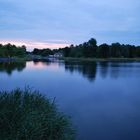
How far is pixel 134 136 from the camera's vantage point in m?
16.0

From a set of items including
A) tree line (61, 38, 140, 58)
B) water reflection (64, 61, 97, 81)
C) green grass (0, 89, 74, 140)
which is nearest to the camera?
green grass (0, 89, 74, 140)

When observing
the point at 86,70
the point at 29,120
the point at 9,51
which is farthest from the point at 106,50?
the point at 29,120

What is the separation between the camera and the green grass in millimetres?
9941

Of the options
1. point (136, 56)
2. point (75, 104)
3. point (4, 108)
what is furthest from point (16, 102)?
point (136, 56)

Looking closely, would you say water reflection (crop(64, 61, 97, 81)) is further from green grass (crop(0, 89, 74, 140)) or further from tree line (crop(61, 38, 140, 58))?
tree line (crop(61, 38, 140, 58))

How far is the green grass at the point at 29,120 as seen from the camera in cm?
994

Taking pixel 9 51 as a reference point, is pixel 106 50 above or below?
above

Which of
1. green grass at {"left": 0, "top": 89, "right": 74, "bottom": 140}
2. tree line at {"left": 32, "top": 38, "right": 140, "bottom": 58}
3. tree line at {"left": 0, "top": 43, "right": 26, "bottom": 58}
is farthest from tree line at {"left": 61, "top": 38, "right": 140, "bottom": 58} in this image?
green grass at {"left": 0, "top": 89, "right": 74, "bottom": 140}

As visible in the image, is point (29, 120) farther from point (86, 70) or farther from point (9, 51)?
point (9, 51)

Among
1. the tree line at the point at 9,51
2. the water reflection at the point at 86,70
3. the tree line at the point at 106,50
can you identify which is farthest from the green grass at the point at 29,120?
the tree line at the point at 106,50

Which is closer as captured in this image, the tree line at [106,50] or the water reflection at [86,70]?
the water reflection at [86,70]

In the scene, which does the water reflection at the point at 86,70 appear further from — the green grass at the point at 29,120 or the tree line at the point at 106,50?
the tree line at the point at 106,50

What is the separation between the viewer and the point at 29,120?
404 inches

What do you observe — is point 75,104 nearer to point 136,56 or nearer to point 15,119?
point 15,119
